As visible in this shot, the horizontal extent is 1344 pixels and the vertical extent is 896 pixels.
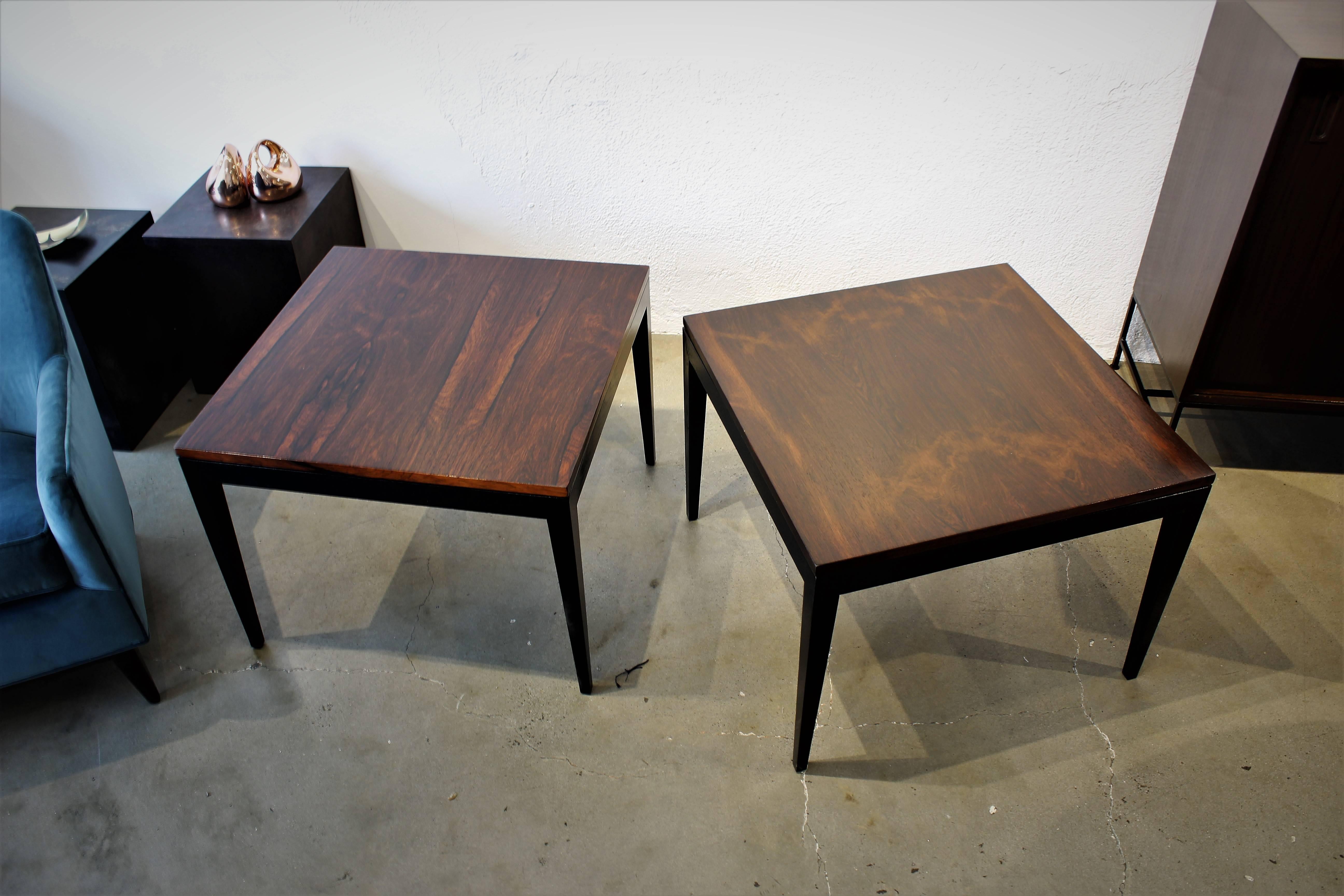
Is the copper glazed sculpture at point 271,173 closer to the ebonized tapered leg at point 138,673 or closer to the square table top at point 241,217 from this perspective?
the square table top at point 241,217

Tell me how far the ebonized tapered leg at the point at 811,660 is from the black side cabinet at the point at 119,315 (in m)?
1.53

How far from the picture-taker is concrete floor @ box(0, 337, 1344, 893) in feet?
4.52

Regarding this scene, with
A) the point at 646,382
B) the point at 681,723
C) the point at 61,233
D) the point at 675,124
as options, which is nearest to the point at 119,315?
the point at 61,233

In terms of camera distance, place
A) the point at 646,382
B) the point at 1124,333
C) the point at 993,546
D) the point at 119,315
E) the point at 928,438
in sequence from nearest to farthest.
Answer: the point at 993,546
the point at 928,438
the point at 646,382
the point at 119,315
the point at 1124,333

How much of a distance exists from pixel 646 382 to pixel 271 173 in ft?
3.25

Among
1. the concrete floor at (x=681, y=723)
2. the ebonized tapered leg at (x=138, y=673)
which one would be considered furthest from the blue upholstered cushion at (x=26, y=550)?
the concrete floor at (x=681, y=723)

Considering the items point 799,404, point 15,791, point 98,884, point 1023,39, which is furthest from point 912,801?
point 1023,39

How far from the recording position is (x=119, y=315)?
2094 millimetres

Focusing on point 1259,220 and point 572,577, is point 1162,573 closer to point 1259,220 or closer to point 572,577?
point 1259,220

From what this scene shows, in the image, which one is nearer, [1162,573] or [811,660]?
[811,660]

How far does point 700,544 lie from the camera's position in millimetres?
1883

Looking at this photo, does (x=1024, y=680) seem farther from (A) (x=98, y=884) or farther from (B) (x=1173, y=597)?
(A) (x=98, y=884)

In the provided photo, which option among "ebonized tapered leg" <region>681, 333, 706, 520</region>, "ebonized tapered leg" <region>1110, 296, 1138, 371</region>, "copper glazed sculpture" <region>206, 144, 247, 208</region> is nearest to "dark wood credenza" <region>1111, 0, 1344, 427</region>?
"ebonized tapered leg" <region>1110, 296, 1138, 371</region>

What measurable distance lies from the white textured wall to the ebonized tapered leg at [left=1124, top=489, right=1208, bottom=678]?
3.29 ft
